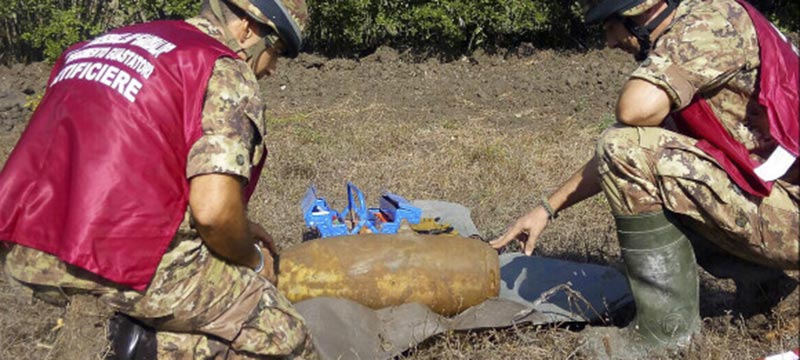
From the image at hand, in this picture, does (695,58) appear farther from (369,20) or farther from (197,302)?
(369,20)

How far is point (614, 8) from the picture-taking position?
4141 mm

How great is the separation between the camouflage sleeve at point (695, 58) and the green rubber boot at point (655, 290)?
0.52 metres

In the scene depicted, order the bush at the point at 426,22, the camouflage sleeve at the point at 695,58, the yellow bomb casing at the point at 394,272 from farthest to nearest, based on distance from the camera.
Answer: the bush at the point at 426,22
the yellow bomb casing at the point at 394,272
the camouflage sleeve at the point at 695,58

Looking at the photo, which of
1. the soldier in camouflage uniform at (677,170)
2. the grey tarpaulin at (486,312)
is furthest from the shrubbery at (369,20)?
the soldier in camouflage uniform at (677,170)

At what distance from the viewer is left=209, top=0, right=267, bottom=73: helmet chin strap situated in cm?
374

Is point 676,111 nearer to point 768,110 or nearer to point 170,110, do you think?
point 768,110

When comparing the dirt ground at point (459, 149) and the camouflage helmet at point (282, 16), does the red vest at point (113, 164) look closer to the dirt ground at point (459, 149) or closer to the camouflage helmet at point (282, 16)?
the camouflage helmet at point (282, 16)

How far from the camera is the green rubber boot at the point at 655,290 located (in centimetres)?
419

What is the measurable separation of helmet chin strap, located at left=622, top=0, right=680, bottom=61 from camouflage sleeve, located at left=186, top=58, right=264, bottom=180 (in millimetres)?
1574

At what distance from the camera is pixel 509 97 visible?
9.98 m

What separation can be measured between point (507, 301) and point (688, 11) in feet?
4.84

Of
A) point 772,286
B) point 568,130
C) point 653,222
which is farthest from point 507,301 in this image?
point 568,130

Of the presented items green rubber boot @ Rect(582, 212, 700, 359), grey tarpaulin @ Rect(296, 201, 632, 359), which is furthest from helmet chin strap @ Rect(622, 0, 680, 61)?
grey tarpaulin @ Rect(296, 201, 632, 359)

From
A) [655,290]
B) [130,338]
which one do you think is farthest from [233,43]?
[655,290]
